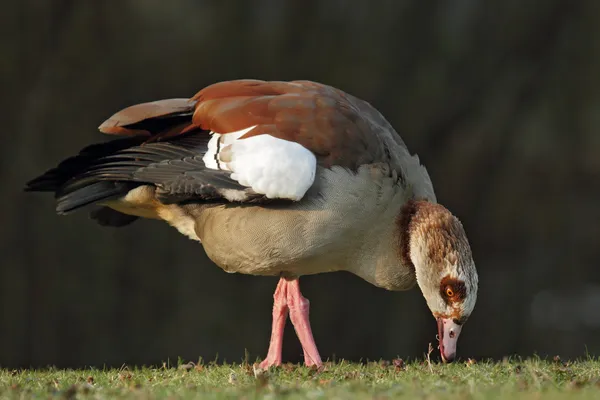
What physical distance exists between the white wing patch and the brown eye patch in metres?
1.09

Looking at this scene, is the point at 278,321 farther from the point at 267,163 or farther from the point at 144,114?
the point at 144,114

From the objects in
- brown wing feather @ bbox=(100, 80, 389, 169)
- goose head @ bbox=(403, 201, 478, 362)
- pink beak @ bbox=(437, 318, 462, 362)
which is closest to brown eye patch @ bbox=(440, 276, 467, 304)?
goose head @ bbox=(403, 201, 478, 362)

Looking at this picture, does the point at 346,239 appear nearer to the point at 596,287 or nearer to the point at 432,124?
the point at 432,124

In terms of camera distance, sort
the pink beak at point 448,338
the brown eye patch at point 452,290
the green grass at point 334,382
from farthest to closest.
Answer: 1. the pink beak at point 448,338
2. the brown eye patch at point 452,290
3. the green grass at point 334,382

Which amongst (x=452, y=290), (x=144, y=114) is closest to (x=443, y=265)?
(x=452, y=290)

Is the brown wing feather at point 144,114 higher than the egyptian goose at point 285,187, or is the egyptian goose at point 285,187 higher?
the brown wing feather at point 144,114

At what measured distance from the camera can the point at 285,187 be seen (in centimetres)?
605

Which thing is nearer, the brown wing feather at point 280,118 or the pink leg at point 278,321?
the brown wing feather at point 280,118

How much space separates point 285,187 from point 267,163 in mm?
187

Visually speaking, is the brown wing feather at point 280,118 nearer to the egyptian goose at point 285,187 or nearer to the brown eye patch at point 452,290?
the egyptian goose at point 285,187

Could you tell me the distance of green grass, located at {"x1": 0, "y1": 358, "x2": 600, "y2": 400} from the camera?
4.61 meters

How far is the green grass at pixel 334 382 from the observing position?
15.1 ft

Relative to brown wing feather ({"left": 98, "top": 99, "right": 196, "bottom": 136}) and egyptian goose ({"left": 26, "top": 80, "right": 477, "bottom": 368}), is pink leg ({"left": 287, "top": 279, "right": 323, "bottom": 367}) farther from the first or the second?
brown wing feather ({"left": 98, "top": 99, "right": 196, "bottom": 136})

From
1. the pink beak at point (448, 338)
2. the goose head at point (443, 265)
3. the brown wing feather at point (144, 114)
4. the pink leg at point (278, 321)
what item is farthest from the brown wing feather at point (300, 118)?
the pink leg at point (278, 321)
